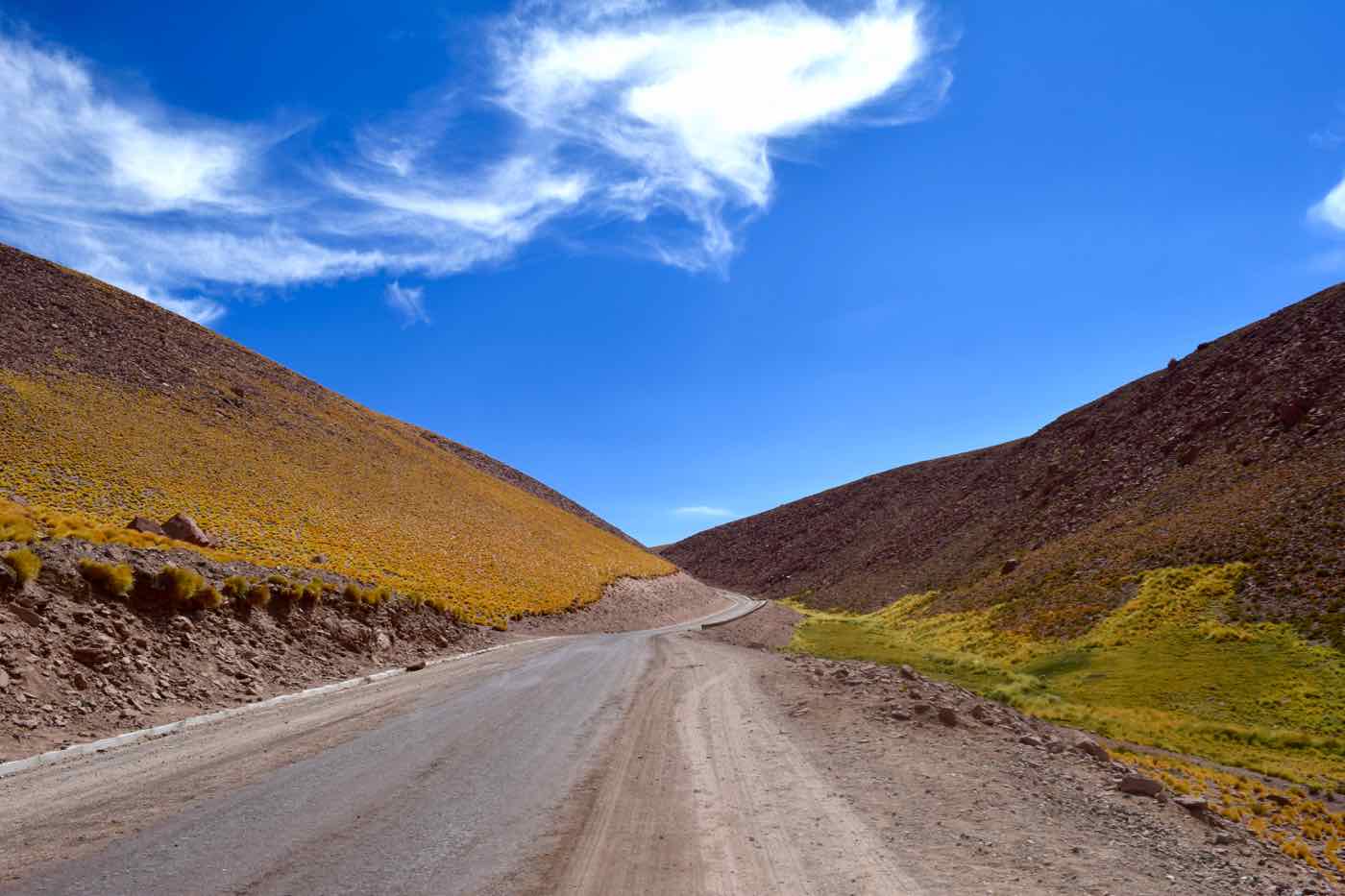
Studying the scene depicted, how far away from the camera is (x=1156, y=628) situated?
95.7ft

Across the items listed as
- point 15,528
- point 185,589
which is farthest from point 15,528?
point 185,589

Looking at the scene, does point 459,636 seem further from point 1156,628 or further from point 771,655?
point 1156,628

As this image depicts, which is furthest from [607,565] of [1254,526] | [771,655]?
[1254,526]

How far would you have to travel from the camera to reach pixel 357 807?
7.50m

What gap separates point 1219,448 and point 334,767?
56798 mm

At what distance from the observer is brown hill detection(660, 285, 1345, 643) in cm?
3184

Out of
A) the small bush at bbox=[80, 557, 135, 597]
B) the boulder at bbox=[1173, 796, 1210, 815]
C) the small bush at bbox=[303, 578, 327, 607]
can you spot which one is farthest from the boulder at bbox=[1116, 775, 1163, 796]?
the small bush at bbox=[303, 578, 327, 607]

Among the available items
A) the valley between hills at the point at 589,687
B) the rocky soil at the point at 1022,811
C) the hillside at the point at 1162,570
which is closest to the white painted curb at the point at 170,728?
the valley between hills at the point at 589,687

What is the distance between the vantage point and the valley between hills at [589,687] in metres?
6.58

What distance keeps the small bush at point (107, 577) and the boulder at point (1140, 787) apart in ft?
57.4

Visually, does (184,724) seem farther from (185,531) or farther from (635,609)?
(635,609)

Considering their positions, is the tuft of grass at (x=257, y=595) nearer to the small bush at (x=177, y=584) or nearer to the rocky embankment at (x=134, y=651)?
the rocky embankment at (x=134, y=651)

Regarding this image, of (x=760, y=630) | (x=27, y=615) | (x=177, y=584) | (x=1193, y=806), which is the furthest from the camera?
(x=760, y=630)

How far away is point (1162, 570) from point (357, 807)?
3800 centimetres
